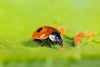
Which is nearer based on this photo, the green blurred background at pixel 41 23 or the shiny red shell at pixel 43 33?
the green blurred background at pixel 41 23

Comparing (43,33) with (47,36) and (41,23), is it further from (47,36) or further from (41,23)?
(41,23)

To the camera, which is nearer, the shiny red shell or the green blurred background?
the green blurred background

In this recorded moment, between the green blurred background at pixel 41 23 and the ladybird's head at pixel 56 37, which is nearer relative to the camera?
the green blurred background at pixel 41 23

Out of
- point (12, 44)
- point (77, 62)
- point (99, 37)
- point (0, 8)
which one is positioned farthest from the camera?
point (0, 8)

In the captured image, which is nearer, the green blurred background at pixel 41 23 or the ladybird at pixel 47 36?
the green blurred background at pixel 41 23

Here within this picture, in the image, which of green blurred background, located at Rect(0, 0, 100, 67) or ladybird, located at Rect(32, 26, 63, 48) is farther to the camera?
ladybird, located at Rect(32, 26, 63, 48)

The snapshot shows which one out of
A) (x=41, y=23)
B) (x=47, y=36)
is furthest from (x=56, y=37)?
(x=41, y=23)

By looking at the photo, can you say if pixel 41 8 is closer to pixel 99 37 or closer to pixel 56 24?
pixel 56 24

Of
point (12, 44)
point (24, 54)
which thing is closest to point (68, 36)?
point (12, 44)
